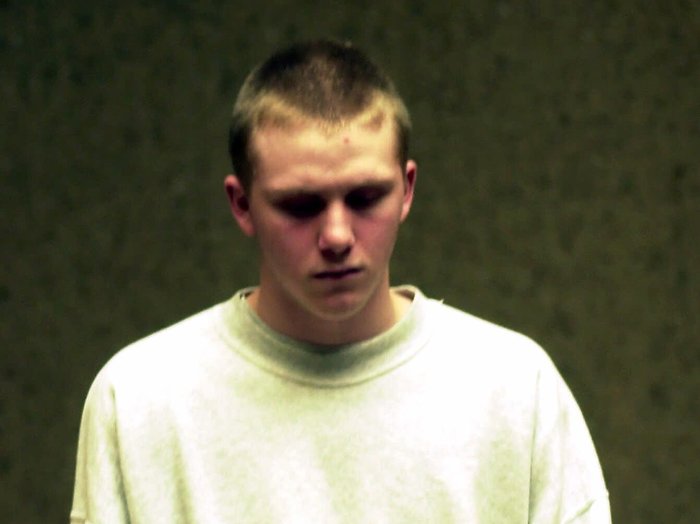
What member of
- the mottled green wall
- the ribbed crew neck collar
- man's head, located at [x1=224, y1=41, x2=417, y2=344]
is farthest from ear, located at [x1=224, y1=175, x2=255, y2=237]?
the mottled green wall

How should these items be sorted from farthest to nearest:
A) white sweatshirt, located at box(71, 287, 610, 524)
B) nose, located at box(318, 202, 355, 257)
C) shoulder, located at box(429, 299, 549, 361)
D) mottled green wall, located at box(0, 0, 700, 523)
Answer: mottled green wall, located at box(0, 0, 700, 523) < shoulder, located at box(429, 299, 549, 361) < white sweatshirt, located at box(71, 287, 610, 524) < nose, located at box(318, 202, 355, 257)

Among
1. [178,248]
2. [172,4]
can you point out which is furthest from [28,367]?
[172,4]

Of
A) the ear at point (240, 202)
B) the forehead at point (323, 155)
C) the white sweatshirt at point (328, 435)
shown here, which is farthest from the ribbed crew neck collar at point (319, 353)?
the forehead at point (323, 155)

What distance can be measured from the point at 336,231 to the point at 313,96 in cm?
18

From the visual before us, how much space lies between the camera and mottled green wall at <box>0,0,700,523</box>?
253cm

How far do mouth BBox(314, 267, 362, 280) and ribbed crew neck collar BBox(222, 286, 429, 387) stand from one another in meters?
0.15

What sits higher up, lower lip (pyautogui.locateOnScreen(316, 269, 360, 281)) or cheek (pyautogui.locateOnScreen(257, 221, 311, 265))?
cheek (pyautogui.locateOnScreen(257, 221, 311, 265))

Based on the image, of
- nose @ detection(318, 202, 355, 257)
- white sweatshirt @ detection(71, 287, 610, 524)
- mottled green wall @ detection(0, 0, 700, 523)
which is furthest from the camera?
mottled green wall @ detection(0, 0, 700, 523)

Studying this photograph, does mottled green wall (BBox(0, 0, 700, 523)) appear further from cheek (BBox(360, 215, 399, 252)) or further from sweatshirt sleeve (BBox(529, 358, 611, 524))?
cheek (BBox(360, 215, 399, 252))

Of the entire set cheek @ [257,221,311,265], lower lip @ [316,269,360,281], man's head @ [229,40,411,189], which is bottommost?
lower lip @ [316,269,360,281]

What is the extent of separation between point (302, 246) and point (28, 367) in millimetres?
1271

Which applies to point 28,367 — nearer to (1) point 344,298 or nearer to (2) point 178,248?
(2) point 178,248

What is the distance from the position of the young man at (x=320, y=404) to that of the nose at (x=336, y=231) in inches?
1.1

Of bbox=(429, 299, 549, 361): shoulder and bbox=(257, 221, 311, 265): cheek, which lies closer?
bbox=(257, 221, 311, 265): cheek
